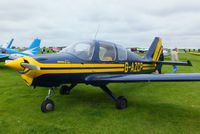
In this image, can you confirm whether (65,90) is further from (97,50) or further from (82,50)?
(97,50)

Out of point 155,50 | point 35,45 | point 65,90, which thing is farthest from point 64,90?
point 35,45

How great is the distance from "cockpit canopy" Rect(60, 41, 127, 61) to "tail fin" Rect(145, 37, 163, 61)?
276 centimetres

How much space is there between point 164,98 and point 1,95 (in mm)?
5858

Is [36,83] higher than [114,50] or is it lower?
lower

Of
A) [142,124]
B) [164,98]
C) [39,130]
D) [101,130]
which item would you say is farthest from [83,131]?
[164,98]

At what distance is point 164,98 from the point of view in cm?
643

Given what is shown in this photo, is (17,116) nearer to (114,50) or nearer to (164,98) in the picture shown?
(114,50)

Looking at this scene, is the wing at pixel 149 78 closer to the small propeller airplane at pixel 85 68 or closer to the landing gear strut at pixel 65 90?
the small propeller airplane at pixel 85 68

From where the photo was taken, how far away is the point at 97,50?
5.50 metres

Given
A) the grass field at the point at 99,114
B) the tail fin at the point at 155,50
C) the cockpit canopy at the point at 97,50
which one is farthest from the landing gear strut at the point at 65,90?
the tail fin at the point at 155,50

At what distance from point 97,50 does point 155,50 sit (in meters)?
4.24

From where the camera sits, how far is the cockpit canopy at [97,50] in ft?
17.3

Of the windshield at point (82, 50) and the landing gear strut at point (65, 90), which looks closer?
the windshield at point (82, 50)

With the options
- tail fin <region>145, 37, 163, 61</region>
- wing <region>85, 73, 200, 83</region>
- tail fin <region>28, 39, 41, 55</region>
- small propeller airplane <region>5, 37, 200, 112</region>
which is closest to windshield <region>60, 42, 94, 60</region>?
small propeller airplane <region>5, 37, 200, 112</region>
